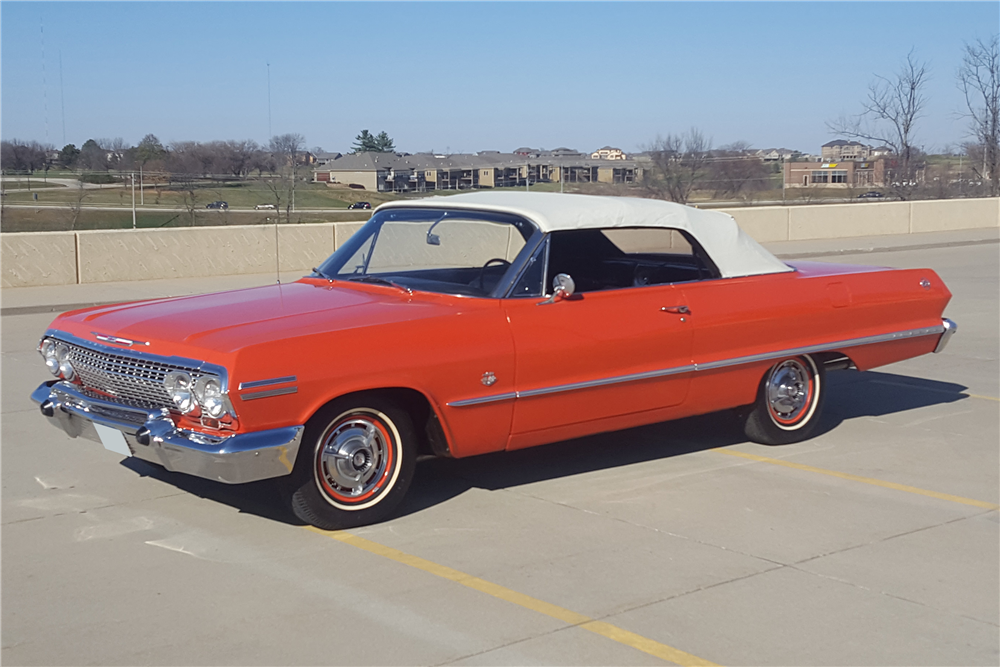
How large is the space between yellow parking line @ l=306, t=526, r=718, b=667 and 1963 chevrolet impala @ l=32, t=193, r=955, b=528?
25cm

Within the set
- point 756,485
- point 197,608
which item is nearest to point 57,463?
point 197,608

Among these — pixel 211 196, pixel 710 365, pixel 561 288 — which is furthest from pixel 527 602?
pixel 211 196

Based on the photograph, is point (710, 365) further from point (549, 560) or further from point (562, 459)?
point (549, 560)

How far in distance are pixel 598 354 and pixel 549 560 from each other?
1.39 m

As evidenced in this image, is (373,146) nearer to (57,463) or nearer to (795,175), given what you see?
(795,175)

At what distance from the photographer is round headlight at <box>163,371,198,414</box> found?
4.89 metres

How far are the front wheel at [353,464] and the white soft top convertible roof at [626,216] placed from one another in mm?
1495

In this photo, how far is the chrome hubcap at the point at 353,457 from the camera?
5.14 metres

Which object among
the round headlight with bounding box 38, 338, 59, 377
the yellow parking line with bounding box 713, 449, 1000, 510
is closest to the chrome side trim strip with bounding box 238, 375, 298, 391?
the round headlight with bounding box 38, 338, 59, 377

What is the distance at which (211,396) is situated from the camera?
4.82 meters

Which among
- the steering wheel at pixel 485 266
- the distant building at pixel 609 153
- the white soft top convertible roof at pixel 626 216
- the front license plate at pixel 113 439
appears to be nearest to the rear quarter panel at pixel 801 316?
the white soft top convertible roof at pixel 626 216

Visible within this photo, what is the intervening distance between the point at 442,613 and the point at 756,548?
1.64 m

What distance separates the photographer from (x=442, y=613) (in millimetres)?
4250

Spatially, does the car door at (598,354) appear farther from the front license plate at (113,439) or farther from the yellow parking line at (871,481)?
the front license plate at (113,439)
